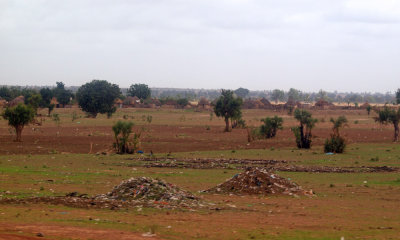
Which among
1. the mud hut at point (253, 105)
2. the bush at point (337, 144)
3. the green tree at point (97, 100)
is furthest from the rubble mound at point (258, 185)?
the mud hut at point (253, 105)

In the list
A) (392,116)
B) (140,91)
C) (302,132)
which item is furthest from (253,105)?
(302,132)

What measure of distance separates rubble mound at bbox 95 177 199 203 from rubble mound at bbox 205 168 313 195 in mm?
3285

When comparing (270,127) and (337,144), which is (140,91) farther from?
(337,144)

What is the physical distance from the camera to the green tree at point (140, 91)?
156 m

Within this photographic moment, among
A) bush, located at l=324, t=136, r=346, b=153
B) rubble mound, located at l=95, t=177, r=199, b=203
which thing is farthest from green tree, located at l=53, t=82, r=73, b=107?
rubble mound, located at l=95, t=177, r=199, b=203

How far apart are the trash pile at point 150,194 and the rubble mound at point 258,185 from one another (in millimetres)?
3299

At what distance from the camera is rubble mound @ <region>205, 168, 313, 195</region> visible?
20812mm

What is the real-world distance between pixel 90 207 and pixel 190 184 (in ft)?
25.6

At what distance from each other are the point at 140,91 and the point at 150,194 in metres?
141

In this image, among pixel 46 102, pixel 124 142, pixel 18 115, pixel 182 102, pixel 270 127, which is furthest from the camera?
pixel 182 102

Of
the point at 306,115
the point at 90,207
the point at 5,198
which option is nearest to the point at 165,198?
the point at 90,207

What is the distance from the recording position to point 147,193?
1783 cm

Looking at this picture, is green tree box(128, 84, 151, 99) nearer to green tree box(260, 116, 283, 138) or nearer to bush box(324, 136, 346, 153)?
green tree box(260, 116, 283, 138)

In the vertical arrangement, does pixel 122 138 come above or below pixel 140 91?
below
